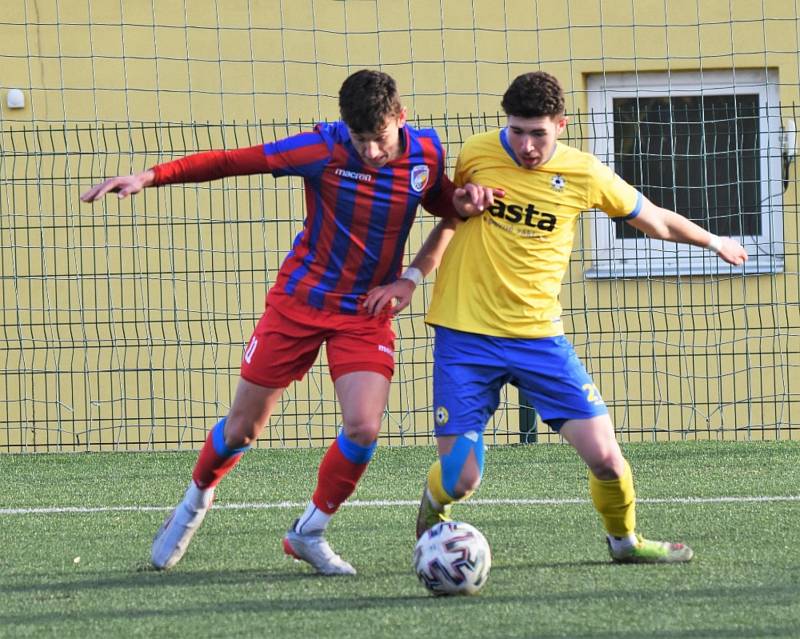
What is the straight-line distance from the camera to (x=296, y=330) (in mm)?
4746

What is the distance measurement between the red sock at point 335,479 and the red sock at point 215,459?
0.33m

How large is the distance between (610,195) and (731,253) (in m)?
0.51

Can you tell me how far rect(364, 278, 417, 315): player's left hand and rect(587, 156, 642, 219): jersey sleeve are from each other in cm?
68

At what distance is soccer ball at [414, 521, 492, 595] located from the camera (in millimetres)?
4234

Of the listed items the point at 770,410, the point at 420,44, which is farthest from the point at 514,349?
the point at 420,44

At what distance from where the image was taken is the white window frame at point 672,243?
884cm

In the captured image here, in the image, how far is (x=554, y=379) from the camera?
15.1 feet

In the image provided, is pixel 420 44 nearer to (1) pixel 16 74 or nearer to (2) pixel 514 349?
(1) pixel 16 74

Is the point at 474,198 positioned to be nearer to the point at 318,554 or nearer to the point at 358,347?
the point at 358,347

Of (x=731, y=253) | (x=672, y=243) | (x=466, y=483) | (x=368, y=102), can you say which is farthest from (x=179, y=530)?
(x=672, y=243)

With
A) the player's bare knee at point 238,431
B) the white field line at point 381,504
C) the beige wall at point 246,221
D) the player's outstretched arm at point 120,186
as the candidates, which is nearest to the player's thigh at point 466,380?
the player's bare knee at point 238,431

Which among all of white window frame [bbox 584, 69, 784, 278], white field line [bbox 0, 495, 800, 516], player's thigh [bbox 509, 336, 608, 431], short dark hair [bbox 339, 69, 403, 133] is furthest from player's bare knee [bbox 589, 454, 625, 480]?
white window frame [bbox 584, 69, 784, 278]

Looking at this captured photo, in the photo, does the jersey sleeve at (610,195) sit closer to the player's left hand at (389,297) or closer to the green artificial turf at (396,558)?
the player's left hand at (389,297)

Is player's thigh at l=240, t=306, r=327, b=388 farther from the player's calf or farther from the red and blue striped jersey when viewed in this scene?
the player's calf
